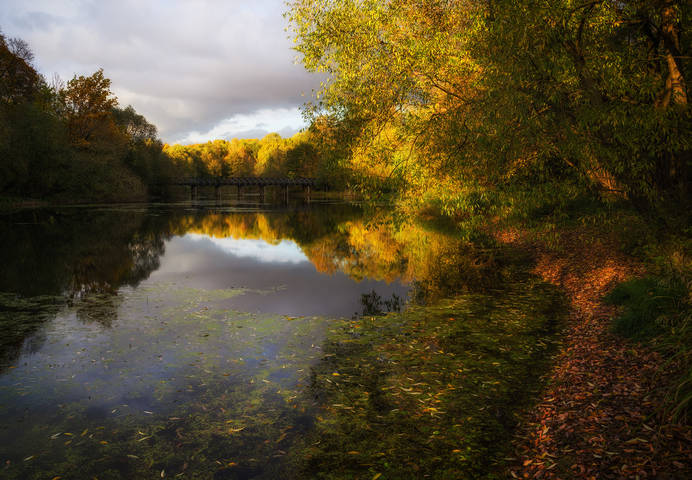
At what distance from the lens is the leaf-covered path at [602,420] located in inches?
191

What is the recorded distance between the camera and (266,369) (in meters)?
8.32

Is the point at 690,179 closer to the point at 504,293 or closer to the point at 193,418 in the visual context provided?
the point at 504,293

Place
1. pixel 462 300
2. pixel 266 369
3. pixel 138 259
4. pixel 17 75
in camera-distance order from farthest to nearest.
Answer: pixel 17 75
pixel 138 259
pixel 462 300
pixel 266 369

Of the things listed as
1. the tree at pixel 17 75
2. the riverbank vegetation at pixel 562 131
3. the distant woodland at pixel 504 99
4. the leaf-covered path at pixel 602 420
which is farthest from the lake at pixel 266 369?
the tree at pixel 17 75

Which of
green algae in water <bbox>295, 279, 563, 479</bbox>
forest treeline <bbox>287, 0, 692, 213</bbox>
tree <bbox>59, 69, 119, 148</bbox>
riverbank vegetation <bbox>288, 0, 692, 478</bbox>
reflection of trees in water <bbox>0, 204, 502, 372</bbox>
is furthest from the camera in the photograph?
tree <bbox>59, 69, 119, 148</bbox>

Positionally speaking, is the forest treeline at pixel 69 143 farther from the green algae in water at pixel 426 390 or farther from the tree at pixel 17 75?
the green algae in water at pixel 426 390

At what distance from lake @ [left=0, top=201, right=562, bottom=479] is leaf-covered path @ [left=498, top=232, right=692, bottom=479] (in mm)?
433

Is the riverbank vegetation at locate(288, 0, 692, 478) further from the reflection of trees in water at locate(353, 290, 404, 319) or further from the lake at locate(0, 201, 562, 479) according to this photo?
the reflection of trees in water at locate(353, 290, 404, 319)

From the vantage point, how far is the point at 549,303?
1273 centimetres

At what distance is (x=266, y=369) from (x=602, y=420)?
18.2ft

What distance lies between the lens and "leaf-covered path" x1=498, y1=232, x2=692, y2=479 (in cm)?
485

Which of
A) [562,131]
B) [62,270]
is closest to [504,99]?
[562,131]

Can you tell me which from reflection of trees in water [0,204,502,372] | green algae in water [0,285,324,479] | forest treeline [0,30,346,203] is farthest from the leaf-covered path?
forest treeline [0,30,346,203]

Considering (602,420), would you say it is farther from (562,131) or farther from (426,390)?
(562,131)
